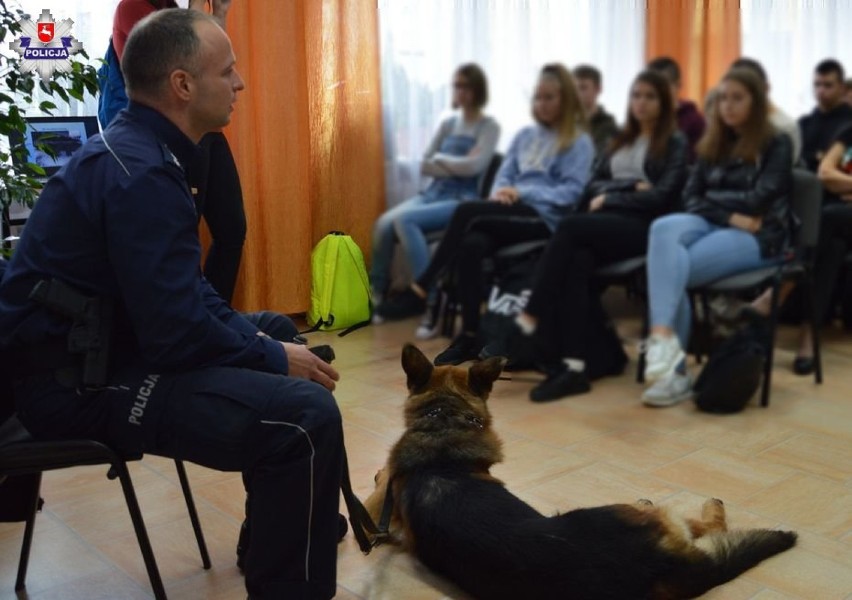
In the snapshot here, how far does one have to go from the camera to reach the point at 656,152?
3342 millimetres

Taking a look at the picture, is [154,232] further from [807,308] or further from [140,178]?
[807,308]

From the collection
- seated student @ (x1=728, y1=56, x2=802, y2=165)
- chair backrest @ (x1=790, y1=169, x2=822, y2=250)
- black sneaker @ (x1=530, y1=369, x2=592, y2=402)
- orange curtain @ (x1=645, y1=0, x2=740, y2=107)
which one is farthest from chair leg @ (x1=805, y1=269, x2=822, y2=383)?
orange curtain @ (x1=645, y1=0, x2=740, y2=107)

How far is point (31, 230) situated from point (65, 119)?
0.53 meters

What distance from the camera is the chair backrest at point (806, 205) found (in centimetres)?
322

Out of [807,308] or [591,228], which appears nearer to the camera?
[591,228]

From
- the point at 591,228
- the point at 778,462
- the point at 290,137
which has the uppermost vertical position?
the point at 290,137

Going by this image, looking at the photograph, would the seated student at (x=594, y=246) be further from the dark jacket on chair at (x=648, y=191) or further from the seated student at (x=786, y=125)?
the seated student at (x=786, y=125)

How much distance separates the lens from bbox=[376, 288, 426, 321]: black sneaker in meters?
1.56

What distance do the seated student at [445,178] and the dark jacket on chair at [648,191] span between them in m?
1.69

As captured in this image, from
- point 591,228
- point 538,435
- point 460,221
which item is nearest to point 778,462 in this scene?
point 538,435

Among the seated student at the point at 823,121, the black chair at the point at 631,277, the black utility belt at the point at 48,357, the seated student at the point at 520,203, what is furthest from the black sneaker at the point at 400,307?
the black chair at the point at 631,277

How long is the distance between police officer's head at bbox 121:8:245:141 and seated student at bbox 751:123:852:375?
271 cm

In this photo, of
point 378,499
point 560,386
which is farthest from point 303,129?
point 560,386

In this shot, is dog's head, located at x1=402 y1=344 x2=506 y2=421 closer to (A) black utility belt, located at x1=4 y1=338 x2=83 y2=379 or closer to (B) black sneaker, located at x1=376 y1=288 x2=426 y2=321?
(B) black sneaker, located at x1=376 y1=288 x2=426 y2=321
